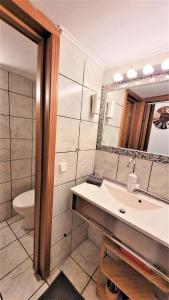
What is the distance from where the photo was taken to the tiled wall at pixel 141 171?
3.47 ft

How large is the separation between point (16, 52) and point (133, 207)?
5.67 feet

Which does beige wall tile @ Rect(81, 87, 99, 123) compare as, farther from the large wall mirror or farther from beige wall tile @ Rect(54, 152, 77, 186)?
beige wall tile @ Rect(54, 152, 77, 186)

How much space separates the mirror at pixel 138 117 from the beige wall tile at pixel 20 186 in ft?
4.35

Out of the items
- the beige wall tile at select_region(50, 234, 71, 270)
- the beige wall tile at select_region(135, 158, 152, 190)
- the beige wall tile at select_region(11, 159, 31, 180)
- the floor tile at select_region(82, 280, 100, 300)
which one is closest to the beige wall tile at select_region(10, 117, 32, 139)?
the beige wall tile at select_region(11, 159, 31, 180)

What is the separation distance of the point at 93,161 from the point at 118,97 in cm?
72

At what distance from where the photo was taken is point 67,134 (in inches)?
42.9

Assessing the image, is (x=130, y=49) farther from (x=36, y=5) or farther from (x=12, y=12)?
(x=12, y=12)

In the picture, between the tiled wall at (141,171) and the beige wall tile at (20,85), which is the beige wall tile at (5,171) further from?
the tiled wall at (141,171)

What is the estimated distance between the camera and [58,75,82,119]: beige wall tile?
97 cm

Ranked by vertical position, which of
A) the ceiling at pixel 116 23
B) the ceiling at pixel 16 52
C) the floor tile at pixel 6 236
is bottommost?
the floor tile at pixel 6 236

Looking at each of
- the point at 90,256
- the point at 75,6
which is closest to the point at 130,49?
the point at 75,6

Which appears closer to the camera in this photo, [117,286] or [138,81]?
[117,286]

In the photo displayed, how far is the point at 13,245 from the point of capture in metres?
1.48

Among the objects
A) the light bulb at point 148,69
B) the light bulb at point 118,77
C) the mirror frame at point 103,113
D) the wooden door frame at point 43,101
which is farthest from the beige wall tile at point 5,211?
the light bulb at point 148,69
